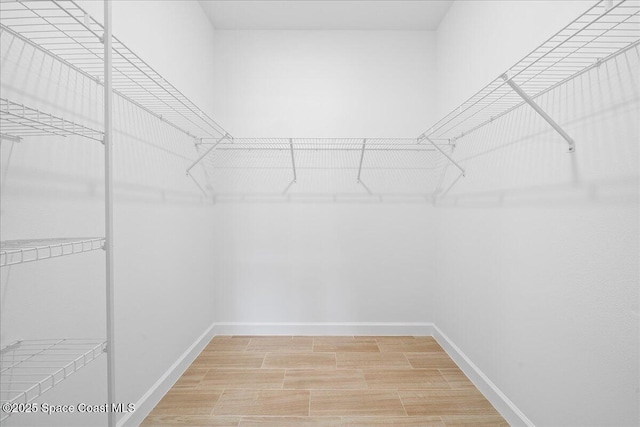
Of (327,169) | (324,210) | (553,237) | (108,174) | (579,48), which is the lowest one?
(553,237)

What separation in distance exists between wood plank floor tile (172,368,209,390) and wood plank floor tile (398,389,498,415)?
1.28 metres

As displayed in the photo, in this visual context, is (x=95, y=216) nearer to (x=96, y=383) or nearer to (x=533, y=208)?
(x=96, y=383)

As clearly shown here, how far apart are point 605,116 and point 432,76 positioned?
6.67ft

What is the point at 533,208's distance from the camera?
1.70 m

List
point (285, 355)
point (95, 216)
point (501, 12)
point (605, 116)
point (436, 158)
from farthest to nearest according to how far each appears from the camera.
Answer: point (436, 158) → point (285, 355) → point (501, 12) → point (95, 216) → point (605, 116)

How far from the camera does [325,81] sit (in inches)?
123

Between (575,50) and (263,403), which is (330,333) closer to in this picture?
(263,403)

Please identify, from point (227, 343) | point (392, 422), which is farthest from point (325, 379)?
point (227, 343)

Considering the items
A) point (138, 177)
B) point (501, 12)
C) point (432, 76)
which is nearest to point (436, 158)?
point (432, 76)

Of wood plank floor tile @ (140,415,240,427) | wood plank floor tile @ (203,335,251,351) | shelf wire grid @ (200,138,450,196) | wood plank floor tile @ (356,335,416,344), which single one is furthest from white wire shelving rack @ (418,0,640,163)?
wood plank floor tile @ (203,335,251,351)

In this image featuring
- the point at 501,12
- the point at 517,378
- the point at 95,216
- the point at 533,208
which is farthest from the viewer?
the point at 501,12

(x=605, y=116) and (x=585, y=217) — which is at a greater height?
(x=605, y=116)

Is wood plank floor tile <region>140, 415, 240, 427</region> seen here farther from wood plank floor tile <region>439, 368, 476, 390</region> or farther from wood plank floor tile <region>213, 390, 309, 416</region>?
wood plank floor tile <region>439, 368, 476, 390</region>

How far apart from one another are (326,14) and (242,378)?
2742 mm
